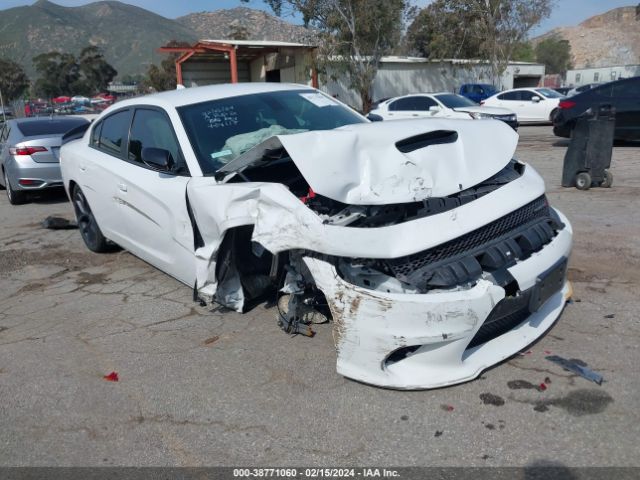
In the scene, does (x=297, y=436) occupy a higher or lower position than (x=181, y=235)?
lower

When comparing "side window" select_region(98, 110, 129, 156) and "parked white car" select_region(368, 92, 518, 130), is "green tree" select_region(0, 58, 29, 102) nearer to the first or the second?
"parked white car" select_region(368, 92, 518, 130)

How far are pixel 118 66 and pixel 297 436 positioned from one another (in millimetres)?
140049

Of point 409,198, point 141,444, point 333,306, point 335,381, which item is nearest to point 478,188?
point 409,198

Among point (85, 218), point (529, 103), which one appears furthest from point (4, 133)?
point (529, 103)

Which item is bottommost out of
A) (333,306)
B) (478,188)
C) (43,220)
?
(43,220)

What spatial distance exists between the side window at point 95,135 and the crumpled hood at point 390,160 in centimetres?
266

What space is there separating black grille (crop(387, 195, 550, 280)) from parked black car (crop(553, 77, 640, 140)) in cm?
946

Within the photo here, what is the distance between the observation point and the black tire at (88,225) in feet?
20.4

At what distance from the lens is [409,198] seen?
3.19 meters

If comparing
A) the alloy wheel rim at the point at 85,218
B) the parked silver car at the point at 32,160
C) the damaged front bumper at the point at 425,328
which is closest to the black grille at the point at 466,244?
the damaged front bumper at the point at 425,328

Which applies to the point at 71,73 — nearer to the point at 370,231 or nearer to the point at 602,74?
the point at 602,74

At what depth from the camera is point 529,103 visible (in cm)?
2208

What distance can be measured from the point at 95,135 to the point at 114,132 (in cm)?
55

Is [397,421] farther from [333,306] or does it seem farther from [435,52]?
[435,52]
